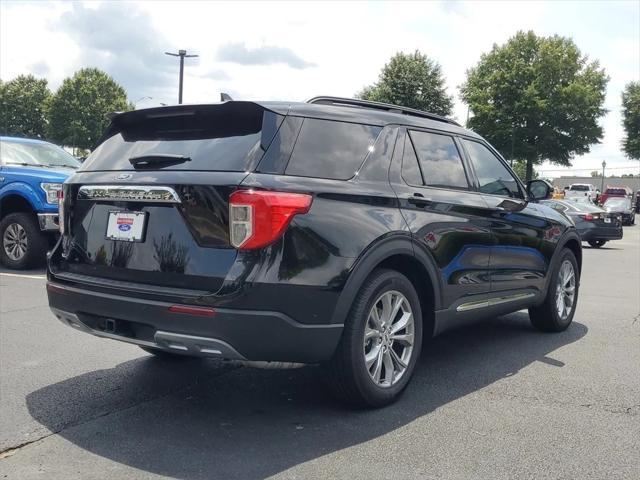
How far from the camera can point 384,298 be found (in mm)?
3887

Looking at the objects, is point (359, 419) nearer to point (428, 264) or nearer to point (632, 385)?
point (428, 264)

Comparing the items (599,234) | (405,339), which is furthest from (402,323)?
(599,234)

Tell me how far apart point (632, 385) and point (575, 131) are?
149ft

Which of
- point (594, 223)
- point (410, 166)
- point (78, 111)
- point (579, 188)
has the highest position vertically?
point (78, 111)

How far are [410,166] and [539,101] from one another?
146 feet

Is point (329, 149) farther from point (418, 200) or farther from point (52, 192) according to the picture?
point (52, 192)

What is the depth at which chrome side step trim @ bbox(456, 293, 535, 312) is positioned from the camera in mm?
4657

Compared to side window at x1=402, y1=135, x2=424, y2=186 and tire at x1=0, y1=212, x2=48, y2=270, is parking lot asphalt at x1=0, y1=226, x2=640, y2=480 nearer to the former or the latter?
side window at x1=402, y1=135, x2=424, y2=186

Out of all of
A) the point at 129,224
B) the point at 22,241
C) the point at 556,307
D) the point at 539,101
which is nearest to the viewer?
the point at 129,224

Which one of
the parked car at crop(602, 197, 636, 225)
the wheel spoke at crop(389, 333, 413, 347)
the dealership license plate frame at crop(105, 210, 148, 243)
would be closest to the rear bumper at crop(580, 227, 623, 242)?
the wheel spoke at crop(389, 333, 413, 347)

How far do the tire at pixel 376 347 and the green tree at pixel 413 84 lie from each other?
41845mm

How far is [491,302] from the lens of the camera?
5055 millimetres

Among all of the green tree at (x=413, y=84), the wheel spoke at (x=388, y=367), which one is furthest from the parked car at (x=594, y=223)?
the green tree at (x=413, y=84)

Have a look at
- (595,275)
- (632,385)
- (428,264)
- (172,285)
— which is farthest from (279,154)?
(595,275)
